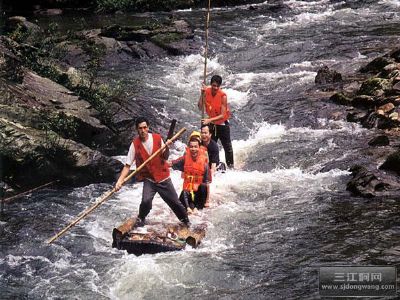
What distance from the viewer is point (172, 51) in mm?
23469

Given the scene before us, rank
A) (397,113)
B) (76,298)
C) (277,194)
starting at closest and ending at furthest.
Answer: (76,298)
(277,194)
(397,113)

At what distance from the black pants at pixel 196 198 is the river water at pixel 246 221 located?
8.3 inches

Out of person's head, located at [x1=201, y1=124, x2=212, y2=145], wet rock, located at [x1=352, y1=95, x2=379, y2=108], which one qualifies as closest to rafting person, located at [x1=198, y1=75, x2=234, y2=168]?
person's head, located at [x1=201, y1=124, x2=212, y2=145]

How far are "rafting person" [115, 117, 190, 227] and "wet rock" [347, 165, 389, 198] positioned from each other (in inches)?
131

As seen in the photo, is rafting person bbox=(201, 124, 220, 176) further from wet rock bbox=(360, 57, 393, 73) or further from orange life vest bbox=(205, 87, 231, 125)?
wet rock bbox=(360, 57, 393, 73)

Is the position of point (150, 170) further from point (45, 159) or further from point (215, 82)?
point (45, 159)

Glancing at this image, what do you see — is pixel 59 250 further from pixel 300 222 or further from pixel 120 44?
pixel 120 44

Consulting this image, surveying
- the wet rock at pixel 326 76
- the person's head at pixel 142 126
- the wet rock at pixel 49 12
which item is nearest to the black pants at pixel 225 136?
the person's head at pixel 142 126

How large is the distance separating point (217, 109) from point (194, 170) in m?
2.29

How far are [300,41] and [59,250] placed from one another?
16.5 meters

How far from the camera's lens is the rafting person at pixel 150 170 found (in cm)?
924

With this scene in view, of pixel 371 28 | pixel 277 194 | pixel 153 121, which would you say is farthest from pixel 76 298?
pixel 371 28

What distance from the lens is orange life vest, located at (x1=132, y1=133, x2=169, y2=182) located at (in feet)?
30.6

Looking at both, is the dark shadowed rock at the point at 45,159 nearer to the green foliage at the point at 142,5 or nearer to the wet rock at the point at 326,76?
the wet rock at the point at 326,76
